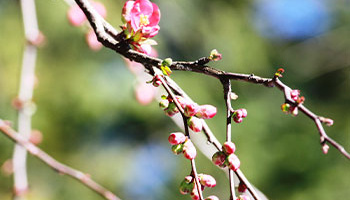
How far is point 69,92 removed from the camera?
16.4 feet

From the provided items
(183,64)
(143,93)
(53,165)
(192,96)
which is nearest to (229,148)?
(183,64)

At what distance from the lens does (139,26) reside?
67 centimetres

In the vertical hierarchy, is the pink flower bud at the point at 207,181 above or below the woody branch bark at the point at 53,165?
below

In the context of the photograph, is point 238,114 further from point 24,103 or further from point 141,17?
point 24,103

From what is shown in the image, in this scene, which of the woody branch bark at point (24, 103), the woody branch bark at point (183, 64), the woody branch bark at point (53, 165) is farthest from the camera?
the woody branch bark at point (24, 103)

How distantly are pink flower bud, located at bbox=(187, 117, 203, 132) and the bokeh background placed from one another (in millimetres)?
4042

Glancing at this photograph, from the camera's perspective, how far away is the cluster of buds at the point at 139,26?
658 millimetres

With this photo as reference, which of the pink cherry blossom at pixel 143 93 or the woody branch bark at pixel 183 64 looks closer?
the woody branch bark at pixel 183 64

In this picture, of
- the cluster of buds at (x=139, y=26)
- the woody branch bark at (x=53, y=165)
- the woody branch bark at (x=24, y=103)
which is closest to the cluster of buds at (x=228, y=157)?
the cluster of buds at (x=139, y=26)

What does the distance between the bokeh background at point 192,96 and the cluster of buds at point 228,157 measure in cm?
406

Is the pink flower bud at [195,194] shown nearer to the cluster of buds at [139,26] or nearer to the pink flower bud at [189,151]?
the pink flower bud at [189,151]

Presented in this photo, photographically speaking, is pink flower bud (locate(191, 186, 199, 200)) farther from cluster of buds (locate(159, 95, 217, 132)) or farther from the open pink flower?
the open pink flower

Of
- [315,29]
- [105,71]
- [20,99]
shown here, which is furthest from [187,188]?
[315,29]

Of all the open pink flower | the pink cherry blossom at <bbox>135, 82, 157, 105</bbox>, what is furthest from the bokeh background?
the open pink flower
